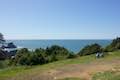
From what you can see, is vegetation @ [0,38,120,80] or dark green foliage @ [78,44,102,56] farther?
dark green foliage @ [78,44,102,56]

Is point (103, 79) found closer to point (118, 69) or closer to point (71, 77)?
point (71, 77)

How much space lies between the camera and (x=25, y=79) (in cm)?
1630

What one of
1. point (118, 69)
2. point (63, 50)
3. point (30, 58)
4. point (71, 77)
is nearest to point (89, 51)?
point (63, 50)

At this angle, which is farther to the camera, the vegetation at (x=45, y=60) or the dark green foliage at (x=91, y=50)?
the dark green foliage at (x=91, y=50)

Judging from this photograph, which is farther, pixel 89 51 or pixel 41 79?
pixel 89 51

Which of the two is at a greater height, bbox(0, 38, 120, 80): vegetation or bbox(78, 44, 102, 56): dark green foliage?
bbox(78, 44, 102, 56): dark green foliage

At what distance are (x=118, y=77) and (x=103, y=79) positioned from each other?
106 centimetres

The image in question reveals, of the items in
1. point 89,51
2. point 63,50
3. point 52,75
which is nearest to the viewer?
point 52,75

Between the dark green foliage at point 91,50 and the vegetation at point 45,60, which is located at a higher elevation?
the dark green foliage at point 91,50

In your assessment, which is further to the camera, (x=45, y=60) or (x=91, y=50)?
(x=91, y=50)

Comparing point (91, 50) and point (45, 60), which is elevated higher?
point (91, 50)

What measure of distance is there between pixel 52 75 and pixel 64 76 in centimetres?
96

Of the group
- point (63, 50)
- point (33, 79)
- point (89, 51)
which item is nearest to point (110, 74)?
point (33, 79)

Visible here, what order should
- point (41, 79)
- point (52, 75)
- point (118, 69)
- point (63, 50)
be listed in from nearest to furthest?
point (41, 79)
point (52, 75)
point (118, 69)
point (63, 50)
